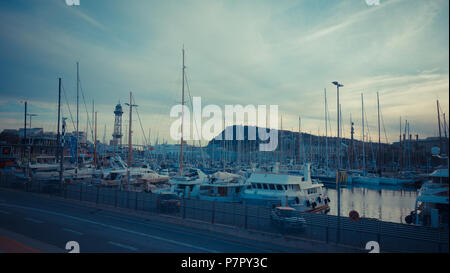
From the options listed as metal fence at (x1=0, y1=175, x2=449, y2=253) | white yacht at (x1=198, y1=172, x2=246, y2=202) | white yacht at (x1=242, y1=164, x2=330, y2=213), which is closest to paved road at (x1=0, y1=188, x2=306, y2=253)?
metal fence at (x1=0, y1=175, x2=449, y2=253)

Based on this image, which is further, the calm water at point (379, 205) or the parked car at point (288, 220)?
the calm water at point (379, 205)

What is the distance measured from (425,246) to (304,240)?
16.1ft

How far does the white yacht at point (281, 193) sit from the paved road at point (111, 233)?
1458 centimetres

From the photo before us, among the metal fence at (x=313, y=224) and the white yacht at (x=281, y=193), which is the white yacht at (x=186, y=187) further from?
the metal fence at (x=313, y=224)

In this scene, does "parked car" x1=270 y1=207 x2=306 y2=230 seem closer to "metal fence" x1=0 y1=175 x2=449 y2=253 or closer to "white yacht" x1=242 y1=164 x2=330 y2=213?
"metal fence" x1=0 y1=175 x2=449 y2=253

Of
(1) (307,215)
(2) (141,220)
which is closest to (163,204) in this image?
(2) (141,220)

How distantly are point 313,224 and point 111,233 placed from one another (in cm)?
1120

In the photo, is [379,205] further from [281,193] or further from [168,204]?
[168,204]

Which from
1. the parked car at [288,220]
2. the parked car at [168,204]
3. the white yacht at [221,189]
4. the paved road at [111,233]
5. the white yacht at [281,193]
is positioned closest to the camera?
the paved road at [111,233]

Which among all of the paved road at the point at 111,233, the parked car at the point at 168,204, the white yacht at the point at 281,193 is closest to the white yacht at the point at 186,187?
the white yacht at the point at 281,193

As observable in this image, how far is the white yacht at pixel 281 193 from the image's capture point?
29.7 meters

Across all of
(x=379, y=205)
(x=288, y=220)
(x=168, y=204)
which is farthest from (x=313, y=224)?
(x=379, y=205)

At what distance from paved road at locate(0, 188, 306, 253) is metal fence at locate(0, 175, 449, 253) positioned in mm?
1039
